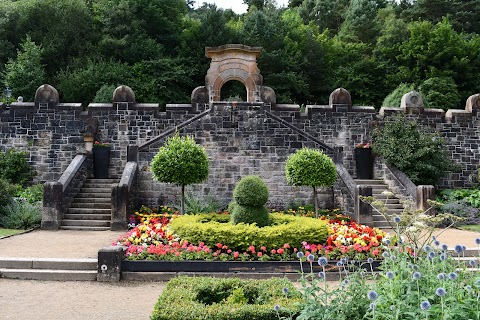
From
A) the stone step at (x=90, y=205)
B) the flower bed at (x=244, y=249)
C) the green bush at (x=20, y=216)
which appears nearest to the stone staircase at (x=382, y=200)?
the flower bed at (x=244, y=249)

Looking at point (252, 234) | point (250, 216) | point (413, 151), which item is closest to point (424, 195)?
point (413, 151)

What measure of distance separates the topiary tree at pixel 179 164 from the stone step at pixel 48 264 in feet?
13.8

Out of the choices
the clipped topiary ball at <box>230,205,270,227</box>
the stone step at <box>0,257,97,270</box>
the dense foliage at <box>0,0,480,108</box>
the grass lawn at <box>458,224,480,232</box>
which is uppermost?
the dense foliage at <box>0,0,480,108</box>

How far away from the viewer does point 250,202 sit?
904 cm

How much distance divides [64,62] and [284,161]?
56.9ft

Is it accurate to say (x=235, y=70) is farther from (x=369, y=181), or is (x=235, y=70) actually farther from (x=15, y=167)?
(x=15, y=167)

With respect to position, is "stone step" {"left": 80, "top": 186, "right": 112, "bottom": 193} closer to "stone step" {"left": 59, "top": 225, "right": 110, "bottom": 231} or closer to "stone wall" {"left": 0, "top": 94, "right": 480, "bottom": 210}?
"stone wall" {"left": 0, "top": 94, "right": 480, "bottom": 210}

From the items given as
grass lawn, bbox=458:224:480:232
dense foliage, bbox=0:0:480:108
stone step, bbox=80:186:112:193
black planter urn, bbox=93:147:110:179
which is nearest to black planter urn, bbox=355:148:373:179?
grass lawn, bbox=458:224:480:232

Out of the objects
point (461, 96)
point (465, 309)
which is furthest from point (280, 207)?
point (461, 96)

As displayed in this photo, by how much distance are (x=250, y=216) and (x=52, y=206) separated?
639 cm

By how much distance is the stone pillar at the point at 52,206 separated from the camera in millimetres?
12766

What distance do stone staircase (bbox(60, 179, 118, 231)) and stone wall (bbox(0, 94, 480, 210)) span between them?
1.21 metres

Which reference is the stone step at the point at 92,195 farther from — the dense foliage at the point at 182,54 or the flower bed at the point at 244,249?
the dense foliage at the point at 182,54

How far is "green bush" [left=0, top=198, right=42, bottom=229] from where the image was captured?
504 inches
